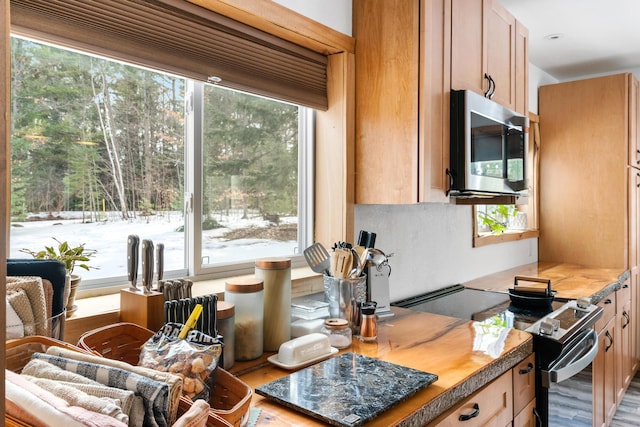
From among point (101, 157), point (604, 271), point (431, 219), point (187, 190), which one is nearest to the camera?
point (101, 157)

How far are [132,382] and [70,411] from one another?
14 cm

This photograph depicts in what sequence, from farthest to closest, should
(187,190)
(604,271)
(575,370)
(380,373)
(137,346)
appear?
(604,271), (575,370), (187,190), (380,373), (137,346)

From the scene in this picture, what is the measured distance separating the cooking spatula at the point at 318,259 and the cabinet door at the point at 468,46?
867 millimetres

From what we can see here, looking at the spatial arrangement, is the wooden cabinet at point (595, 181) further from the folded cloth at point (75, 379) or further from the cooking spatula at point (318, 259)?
the folded cloth at point (75, 379)

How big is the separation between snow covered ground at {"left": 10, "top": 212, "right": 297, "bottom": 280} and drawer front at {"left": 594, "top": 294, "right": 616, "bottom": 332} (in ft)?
6.31

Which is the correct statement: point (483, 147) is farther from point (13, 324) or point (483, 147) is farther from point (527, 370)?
point (13, 324)

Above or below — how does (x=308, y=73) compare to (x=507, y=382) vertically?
above

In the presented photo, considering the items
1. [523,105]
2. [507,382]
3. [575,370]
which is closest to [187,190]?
[507,382]

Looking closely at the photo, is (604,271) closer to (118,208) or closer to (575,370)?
(575,370)

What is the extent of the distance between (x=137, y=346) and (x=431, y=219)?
5.60 feet

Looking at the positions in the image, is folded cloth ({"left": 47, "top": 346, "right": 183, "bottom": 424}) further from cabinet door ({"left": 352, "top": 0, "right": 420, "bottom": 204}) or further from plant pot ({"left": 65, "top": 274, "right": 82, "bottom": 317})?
cabinet door ({"left": 352, "top": 0, "right": 420, "bottom": 204})

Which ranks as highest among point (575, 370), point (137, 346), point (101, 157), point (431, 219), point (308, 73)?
point (308, 73)

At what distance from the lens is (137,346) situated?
1.09m

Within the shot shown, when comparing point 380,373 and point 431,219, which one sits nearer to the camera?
point 380,373
